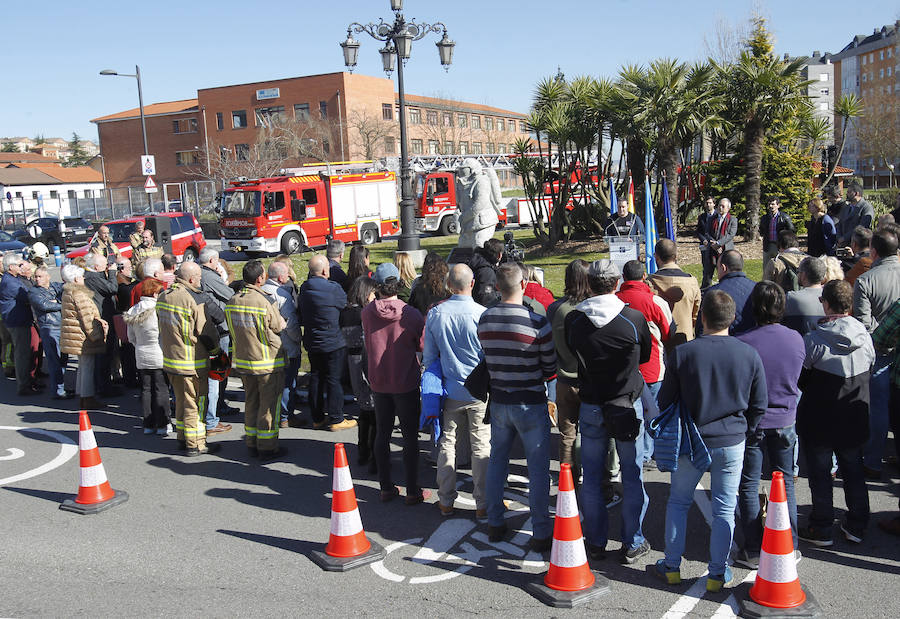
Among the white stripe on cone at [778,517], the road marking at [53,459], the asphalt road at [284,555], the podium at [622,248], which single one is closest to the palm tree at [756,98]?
the podium at [622,248]

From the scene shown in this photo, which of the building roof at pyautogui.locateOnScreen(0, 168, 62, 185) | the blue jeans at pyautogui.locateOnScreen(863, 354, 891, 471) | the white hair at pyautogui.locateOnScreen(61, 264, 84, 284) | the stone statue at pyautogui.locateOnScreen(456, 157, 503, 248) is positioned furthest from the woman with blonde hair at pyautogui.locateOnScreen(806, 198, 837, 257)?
the building roof at pyautogui.locateOnScreen(0, 168, 62, 185)

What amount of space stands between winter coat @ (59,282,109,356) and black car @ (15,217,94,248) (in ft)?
76.1

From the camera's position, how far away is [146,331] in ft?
25.1

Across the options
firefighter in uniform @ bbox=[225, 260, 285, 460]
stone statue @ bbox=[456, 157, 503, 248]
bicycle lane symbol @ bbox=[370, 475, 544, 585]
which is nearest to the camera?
bicycle lane symbol @ bbox=[370, 475, 544, 585]

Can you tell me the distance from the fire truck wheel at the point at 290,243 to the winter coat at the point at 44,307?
14288 millimetres

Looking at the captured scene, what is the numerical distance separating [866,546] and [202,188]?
2447 inches

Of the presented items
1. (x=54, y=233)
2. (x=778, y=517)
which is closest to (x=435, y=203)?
(x=54, y=233)

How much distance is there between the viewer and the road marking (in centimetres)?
688

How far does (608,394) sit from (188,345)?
14.2 feet

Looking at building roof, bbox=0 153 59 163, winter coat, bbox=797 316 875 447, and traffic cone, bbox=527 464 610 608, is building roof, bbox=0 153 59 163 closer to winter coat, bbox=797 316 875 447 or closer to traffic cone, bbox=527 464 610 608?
Answer: traffic cone, bbox=527 464 610 608

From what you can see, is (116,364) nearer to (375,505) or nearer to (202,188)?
(375,505)

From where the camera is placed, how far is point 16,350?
996 centimetres

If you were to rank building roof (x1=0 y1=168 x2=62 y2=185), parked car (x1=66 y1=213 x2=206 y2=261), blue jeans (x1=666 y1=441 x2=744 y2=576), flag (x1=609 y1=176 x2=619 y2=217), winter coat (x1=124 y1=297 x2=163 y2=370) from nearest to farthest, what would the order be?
1. blue jeans (x1=666 y1=441 x2=744 y2=576)
2. winter coat (x1=124 y1=297 x2=163 y2=370)
3. flag (x1=609 y1=176 x2=619 y2=217)
4. parked car (x1=66 y1=213 x2=206 y2=261)
5. building roof (x1=0 y1=168 x2=62 y2=185)

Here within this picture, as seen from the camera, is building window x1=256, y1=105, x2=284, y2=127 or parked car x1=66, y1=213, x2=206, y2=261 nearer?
parked car x1=66, y1=213, x2=206, y2=261
